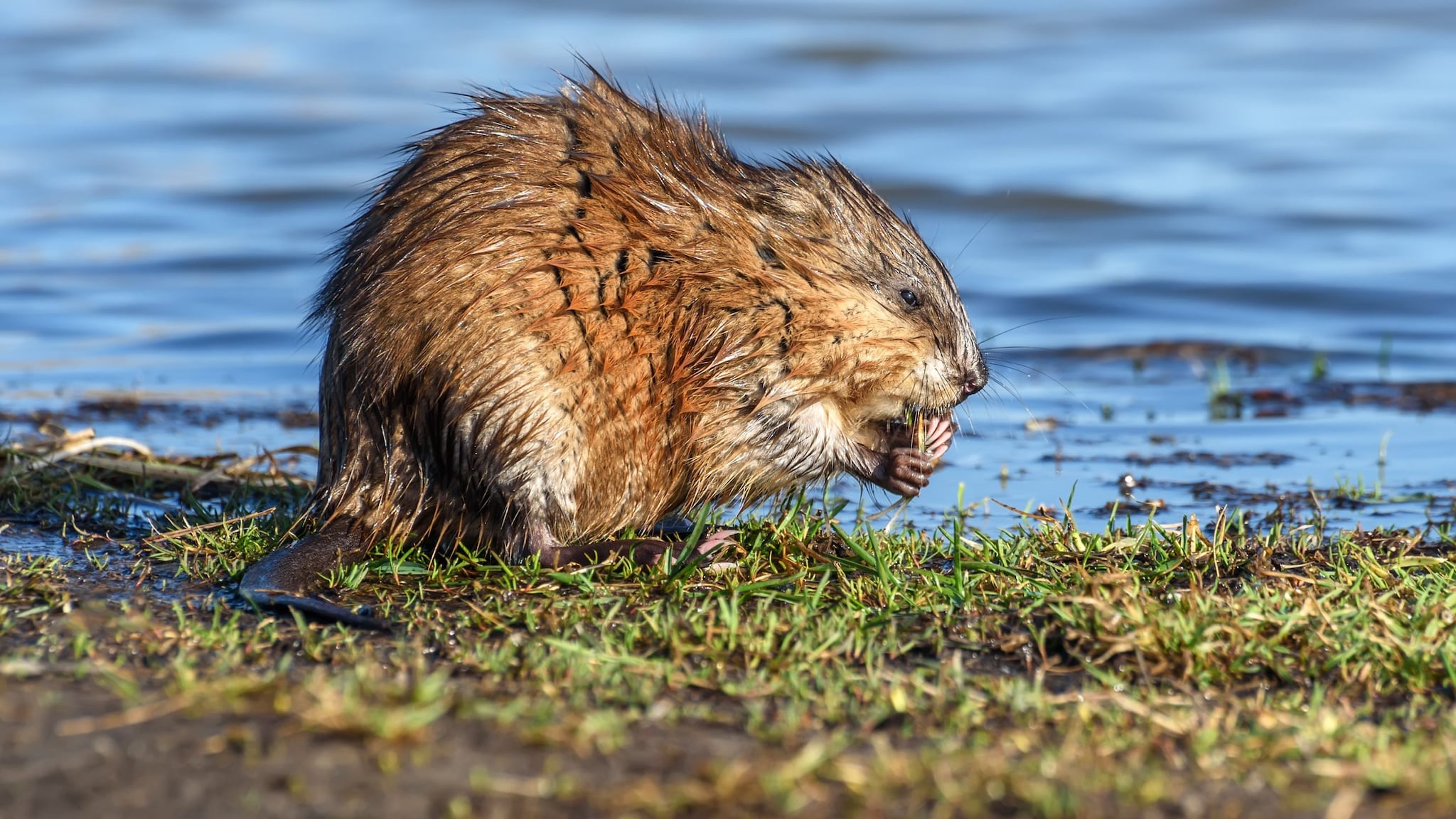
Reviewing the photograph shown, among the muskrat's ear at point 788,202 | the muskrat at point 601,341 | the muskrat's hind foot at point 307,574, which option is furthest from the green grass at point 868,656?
the muskrat's ear at point 788,202

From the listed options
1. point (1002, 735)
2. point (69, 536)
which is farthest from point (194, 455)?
point (1002, 735)

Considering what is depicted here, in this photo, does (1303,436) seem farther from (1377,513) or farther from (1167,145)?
(1167,145)

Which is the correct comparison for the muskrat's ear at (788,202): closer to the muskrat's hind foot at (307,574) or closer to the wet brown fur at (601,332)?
the wet brown fur at (601,332)

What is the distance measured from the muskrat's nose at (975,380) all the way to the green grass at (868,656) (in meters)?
0.41

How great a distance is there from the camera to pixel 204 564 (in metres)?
3.99

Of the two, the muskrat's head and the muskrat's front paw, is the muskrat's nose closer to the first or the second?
the muskrat's head

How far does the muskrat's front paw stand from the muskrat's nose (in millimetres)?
198

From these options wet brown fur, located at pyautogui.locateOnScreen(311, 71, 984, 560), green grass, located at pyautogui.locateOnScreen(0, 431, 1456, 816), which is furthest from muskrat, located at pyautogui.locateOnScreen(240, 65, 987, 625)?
green grass, located at pyautogui.locateOnScreen(0, 431, 1456, 816)

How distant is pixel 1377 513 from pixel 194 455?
3.58 m

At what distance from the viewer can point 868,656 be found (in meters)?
3.13

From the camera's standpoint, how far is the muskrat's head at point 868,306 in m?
4.21

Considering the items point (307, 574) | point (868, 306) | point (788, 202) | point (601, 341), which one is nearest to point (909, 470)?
point (868, 306)

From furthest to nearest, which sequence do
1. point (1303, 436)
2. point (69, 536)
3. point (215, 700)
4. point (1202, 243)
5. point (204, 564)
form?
point (1202, 243) → point (1303, 436) → point (69, 536) → point (204, 564) → point (215, 700)

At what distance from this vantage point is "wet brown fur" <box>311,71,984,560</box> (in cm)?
387
